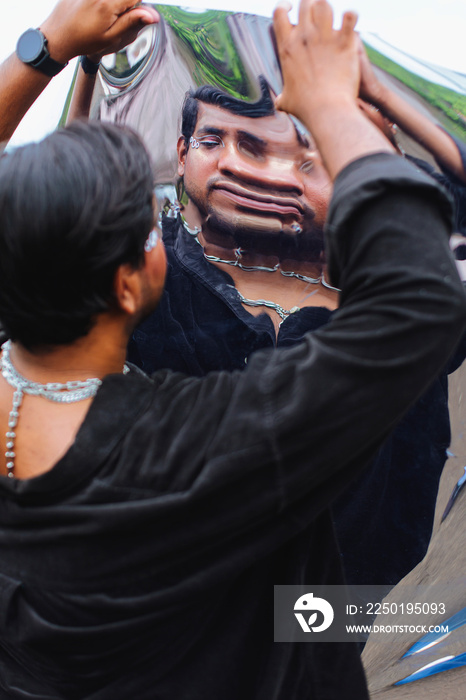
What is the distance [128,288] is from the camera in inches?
28.5

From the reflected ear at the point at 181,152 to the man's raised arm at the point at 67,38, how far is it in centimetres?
34

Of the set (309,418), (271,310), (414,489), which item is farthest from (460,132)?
(309,418)

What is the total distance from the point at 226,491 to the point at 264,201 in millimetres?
850

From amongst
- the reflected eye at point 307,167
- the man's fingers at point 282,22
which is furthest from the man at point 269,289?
the man's fingers at point 282,22

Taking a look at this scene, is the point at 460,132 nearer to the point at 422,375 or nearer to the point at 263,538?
the point at 422,375

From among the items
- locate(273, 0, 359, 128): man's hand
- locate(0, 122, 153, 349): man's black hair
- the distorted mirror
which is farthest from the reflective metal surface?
locate(0, 122, 153, 349): man's black hair

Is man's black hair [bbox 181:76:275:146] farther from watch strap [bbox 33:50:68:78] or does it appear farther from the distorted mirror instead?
watch strap [bbox 33:50:68:78]

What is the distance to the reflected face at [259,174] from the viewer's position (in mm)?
1326

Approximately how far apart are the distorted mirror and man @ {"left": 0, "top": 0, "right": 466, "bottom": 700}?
1.89ft

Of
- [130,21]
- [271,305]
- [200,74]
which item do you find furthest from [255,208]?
[130,21]

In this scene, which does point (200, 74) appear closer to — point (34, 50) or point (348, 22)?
point (34, 50)

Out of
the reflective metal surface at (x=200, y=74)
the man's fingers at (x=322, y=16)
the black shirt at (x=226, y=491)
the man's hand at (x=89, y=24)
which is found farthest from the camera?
the reflective metal surface at (x=200, y=74)

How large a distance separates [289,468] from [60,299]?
0.33 metres

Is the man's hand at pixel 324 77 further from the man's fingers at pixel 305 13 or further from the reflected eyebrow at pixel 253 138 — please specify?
the reflected eyebrow at pixel 253 138
